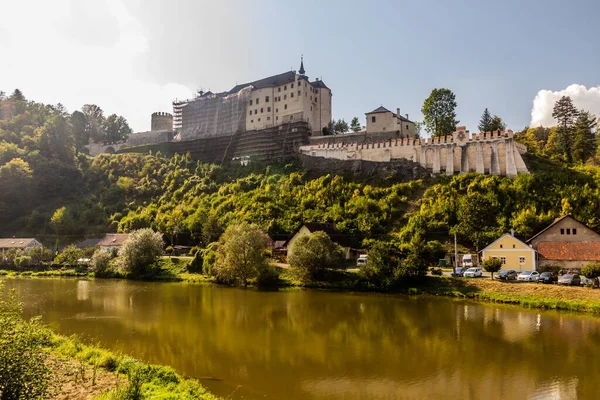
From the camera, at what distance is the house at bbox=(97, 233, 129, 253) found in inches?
2107

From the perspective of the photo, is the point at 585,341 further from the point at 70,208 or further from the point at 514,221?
the point at 70,208

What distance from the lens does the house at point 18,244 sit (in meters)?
54.4

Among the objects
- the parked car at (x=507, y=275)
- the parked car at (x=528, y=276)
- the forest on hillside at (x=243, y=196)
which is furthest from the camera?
the forest on hillside at (x=243, y=196)

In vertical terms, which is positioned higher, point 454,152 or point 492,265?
point 454,152

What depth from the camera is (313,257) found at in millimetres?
35188

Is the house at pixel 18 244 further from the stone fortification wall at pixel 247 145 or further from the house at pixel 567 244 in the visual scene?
the house at pixel 567 244

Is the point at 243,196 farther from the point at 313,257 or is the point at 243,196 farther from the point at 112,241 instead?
the point at 313,257

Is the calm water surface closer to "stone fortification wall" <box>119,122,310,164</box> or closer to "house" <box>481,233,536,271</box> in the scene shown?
"house" <box>481,233,536,271</box>

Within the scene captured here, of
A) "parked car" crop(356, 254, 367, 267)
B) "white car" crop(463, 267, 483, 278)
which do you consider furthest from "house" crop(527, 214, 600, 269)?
"parked car" crop(356, 254, 367, 267)

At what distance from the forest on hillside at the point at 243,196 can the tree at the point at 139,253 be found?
7.21 m

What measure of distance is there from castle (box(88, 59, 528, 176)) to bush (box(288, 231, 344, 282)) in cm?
2171

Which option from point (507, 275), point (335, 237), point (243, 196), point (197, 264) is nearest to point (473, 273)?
point (507, 275)

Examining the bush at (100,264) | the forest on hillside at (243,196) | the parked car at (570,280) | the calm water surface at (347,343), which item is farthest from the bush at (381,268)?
the bush at (100,264)

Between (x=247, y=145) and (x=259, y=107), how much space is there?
24.6 ft
